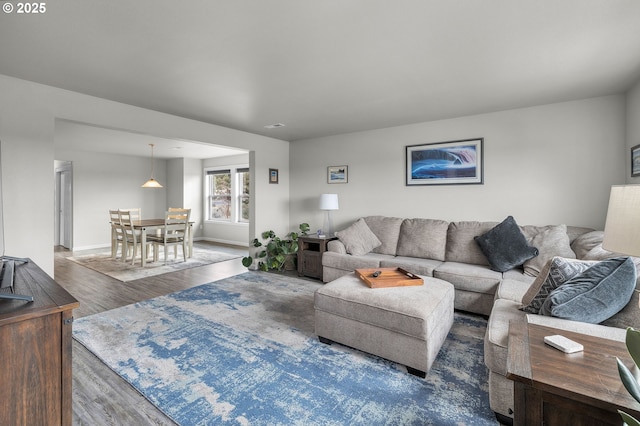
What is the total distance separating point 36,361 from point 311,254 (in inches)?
137

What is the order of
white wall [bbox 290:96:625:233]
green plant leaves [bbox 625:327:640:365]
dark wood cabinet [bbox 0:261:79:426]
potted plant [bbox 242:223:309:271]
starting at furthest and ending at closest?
potted plant [bbox 242:223:309:271] → white wall [bbox 290:96:625:233] → dark wood cabinet [bbox 0:261:79:426] → green plant leaves [bbox 625:327:640:365]

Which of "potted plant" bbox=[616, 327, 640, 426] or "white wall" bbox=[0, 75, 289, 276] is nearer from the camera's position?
"potted plant" bbox=[616, 327, 640, 426]

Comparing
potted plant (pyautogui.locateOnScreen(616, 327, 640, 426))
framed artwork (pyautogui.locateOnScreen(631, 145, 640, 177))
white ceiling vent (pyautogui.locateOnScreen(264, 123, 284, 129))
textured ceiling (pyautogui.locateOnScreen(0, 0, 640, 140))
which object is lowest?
potted plant (pyautogui.locateOnScreen(616, 327, 640, 426))

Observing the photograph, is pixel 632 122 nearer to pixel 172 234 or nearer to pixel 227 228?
pixel 172 234

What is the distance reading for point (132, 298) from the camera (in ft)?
11.5

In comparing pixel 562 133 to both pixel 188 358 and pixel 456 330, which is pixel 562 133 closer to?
pixel 456 330

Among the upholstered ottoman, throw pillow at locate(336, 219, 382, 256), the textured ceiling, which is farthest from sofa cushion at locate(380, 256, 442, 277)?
the textured ceiling

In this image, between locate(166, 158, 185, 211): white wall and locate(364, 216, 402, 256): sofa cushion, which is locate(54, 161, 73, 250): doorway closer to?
locate(166, 158, 185, 211): white wall

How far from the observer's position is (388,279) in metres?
2.54

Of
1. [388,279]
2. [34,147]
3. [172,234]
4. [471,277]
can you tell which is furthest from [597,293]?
[172,234]

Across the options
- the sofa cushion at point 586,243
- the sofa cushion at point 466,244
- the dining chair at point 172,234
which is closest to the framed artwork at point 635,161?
the sofa cushion at point 586,243

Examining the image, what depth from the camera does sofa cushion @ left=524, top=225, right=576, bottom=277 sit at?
2.95 metres

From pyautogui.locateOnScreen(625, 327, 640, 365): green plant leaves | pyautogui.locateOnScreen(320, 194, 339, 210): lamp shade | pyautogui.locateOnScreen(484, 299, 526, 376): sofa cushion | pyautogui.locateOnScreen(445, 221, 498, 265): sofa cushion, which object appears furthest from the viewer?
pyautogui.locateOnScreen(320, 194, 339, 210): lamp shade

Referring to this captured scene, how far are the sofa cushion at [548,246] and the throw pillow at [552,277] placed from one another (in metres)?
1.20
